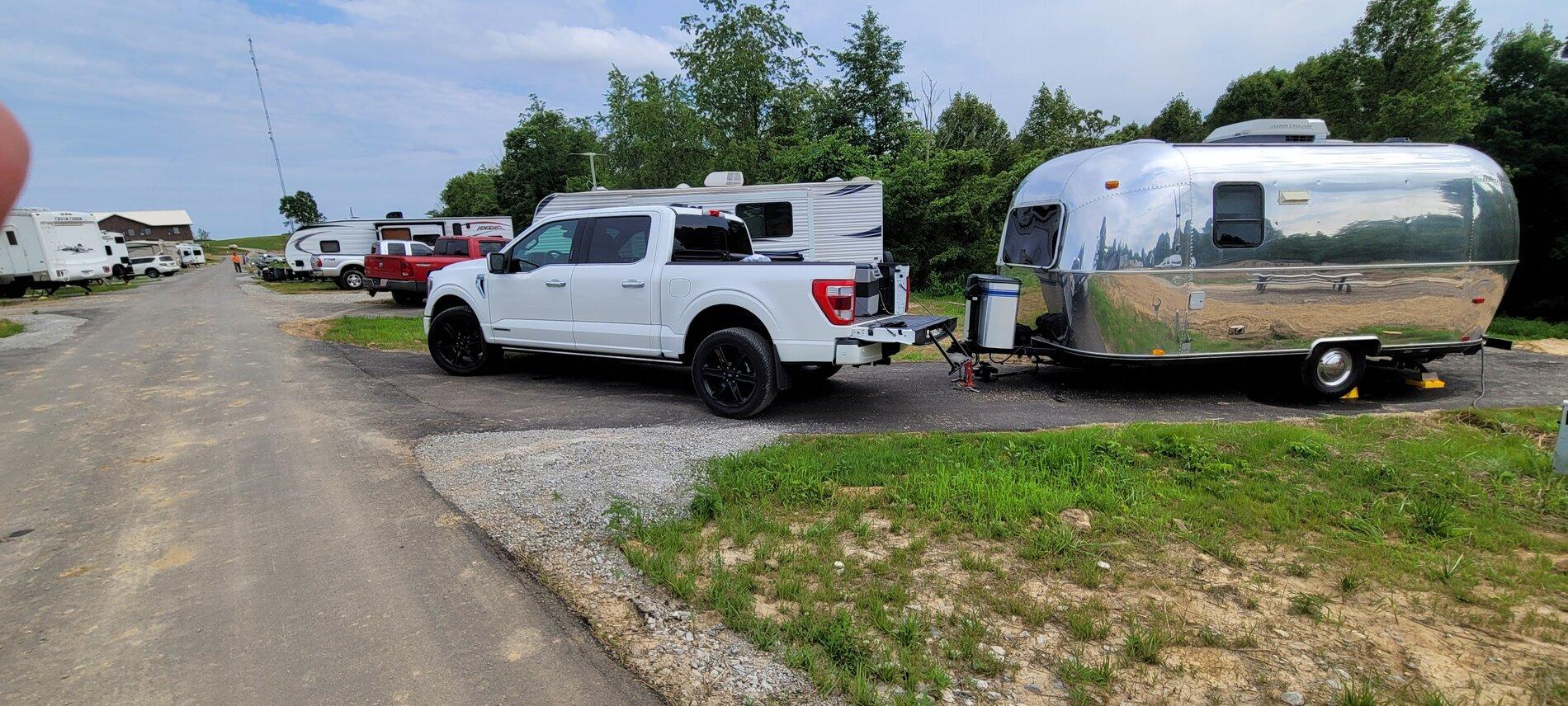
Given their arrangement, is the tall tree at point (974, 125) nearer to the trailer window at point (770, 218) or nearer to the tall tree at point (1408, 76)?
the tall tree at point (1408, 76)

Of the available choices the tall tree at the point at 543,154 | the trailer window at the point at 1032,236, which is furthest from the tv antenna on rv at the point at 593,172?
the trailer window at the point at 1032,236

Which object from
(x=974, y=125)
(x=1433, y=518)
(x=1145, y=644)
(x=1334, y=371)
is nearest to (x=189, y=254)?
(x=974, y=125)

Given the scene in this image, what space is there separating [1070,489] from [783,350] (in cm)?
285

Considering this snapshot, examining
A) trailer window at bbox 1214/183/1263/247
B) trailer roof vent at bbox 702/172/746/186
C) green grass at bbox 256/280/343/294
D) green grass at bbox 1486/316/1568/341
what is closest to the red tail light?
trailer window at bbox 1214/183/1263/247

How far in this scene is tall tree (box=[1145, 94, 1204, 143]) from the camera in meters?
39.4

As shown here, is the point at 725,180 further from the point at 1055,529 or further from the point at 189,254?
the point at 189,254

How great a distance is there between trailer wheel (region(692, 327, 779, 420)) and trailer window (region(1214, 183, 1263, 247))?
14.9ft

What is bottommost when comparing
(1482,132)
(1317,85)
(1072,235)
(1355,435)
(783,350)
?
(1355,435)

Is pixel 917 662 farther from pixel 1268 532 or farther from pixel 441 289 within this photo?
pixel 441 289

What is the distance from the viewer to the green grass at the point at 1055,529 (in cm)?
310

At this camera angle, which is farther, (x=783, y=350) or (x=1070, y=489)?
(x=783, y=350)

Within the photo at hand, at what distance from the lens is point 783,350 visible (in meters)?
6.62

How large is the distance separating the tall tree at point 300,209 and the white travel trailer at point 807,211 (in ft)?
261

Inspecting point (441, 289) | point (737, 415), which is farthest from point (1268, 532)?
point (441, 289)
